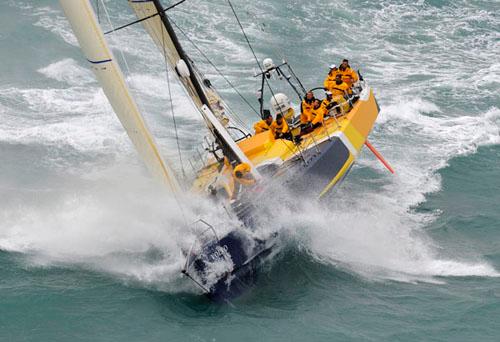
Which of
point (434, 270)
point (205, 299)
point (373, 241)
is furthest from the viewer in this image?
point (373, 241)

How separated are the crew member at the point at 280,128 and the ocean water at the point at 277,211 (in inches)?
66.3

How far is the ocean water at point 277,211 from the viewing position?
1020cm

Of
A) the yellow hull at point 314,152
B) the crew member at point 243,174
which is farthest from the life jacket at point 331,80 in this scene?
the crew member at point 243,174

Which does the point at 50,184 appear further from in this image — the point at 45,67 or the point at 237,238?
the point at 45,67

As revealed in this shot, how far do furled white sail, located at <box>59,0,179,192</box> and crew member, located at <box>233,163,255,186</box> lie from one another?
1.31 m

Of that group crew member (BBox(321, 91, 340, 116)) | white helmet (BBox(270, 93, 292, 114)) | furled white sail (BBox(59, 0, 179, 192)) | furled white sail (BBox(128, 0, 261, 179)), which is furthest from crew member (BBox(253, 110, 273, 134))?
furled white sail (BBox(59, 0, 179, 192))

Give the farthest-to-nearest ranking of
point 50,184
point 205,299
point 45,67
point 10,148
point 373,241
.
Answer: point 45,67, point 10,148, point 50,184, point 373,241, point 205,299

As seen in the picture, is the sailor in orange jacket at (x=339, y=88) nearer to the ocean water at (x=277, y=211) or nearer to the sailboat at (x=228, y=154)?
the sailboat at (x=228, y=154)

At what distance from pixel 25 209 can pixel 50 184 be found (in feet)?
4.88

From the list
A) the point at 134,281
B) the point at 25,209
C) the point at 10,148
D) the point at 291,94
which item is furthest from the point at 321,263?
the point at 291,94

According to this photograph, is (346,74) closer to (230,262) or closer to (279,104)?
(279,104)

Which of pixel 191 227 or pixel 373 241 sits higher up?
pixel 191 227

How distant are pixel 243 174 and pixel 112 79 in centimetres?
290

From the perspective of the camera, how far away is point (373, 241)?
12.8 m
